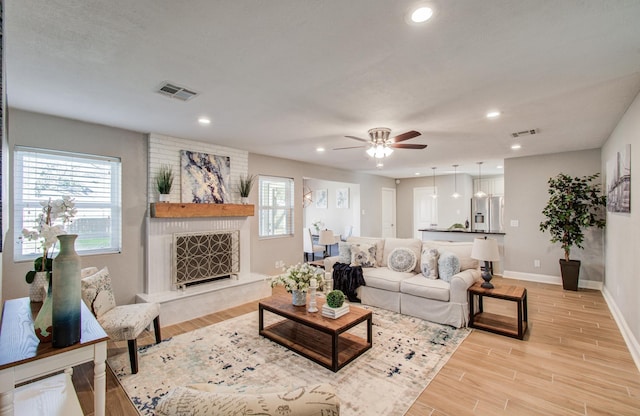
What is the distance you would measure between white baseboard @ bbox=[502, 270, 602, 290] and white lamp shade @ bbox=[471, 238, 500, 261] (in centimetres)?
312

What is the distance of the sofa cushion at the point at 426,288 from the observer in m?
3.61

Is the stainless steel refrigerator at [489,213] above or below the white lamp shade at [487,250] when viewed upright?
above

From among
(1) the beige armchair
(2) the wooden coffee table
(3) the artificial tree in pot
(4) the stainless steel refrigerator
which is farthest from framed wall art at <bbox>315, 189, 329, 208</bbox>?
(1) the beige armchair

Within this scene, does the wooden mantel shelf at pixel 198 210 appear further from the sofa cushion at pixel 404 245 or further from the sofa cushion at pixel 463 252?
the sofa cushion at pixel 463 252

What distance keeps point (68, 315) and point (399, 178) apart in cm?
960

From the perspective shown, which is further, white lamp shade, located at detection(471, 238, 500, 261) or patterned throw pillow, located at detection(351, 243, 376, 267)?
patterned throw pillow, located at detection(351, 243, 376, 267)

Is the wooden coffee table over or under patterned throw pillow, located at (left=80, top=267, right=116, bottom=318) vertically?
under

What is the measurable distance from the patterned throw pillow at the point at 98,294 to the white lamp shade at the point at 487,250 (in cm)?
406

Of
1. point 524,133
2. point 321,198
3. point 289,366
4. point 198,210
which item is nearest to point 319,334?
point 289,366

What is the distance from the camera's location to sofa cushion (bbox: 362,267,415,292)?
4030 mm

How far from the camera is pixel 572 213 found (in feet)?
16.5

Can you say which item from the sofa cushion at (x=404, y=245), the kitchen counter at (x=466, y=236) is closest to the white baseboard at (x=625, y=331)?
the kitchen counter at (x=466, y=236)

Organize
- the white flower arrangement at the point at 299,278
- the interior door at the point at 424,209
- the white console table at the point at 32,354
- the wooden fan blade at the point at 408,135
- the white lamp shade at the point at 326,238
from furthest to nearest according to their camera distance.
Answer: the interior door at the point at 424,209 → the white lamp shade at the point at 326,238 → the wooden fan blade at the point at 408,135 → the white flower arrangement at the point at 299,278 → the white console table at the point at 32,354

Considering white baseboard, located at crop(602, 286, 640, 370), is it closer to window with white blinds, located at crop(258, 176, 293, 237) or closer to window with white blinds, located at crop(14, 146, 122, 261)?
window with white blinds, located at crop(258, 176, 293, 237)
